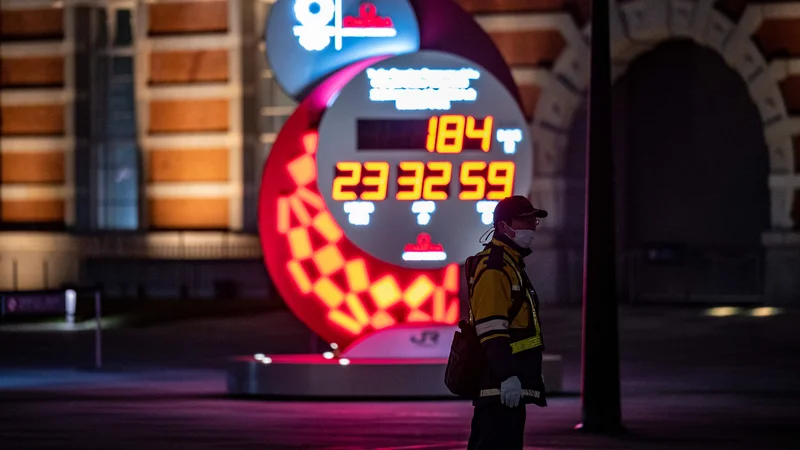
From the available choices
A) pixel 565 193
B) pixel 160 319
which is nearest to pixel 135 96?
pixel 160 319

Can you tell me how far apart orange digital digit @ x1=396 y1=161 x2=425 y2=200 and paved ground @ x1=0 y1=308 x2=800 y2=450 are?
2.34 metres

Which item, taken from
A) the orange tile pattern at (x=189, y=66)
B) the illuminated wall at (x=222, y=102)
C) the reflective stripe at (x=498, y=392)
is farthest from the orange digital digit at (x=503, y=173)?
the orange tile pattern at (x=189, y=66)

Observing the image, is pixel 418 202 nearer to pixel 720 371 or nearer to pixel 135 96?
pixel 720 371

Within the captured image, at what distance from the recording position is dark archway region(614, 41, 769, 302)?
30266mm

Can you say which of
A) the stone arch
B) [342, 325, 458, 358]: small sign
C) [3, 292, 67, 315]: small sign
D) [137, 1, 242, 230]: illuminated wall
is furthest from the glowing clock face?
[137, 1, 242, 230]: illuminated wall

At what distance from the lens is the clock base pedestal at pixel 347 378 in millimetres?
17922

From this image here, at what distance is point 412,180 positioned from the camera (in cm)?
1884

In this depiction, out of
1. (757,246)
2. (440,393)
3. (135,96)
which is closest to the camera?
(440,393)

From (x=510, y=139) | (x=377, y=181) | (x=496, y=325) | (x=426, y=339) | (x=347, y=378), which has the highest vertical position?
(x=510, y=139)

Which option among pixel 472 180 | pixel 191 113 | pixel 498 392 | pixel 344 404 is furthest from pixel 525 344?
pixel 191 113

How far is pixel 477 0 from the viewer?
101ft

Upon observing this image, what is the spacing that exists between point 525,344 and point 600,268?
4895 mm

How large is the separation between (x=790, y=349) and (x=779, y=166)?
660cm

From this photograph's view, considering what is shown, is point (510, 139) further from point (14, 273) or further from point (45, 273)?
point (14, 273)
